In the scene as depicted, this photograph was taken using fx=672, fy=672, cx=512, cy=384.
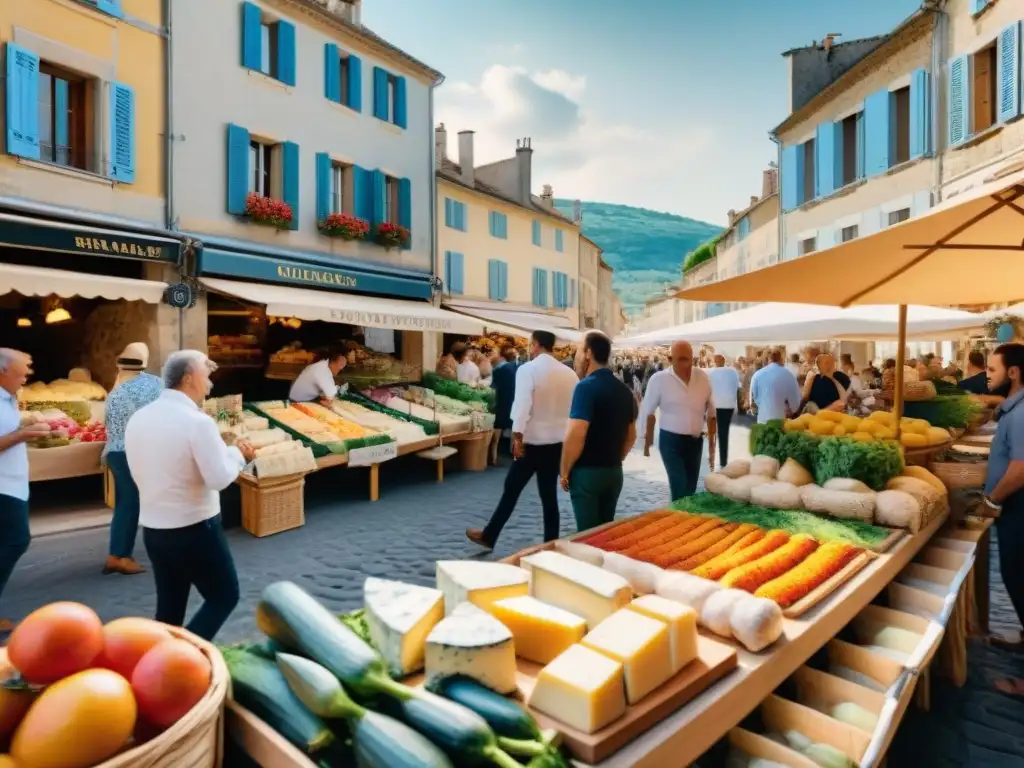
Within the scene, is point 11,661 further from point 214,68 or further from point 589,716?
point 214,68

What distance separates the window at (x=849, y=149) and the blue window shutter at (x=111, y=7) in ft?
54.5

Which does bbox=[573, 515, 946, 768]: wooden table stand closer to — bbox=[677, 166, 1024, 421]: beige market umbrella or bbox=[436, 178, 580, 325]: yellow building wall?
bbox=[677, 166, 1024, 421]: beige market umbrella

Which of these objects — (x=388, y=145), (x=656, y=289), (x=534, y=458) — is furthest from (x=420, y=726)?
(x=656, y=289)

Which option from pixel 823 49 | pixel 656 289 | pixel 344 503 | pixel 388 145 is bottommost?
pixel 344 503

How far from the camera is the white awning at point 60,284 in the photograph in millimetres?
7562

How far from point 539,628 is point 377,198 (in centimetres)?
1430

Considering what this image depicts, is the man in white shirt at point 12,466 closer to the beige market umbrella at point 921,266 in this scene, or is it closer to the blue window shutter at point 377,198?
the beige market umbrella at point 921,266

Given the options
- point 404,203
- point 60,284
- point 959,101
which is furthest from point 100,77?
point 959,101

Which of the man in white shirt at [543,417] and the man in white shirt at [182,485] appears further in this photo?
the man in white shirt at [543,417]

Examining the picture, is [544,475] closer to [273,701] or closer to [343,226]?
[273,701]

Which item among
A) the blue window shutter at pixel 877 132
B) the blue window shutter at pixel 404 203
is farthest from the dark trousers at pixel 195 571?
the blue window shutter at pixel 877 132

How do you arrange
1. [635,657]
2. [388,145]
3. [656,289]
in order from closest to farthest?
[635,657] → [388,145] → [656,289]

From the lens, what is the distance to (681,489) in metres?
6.05

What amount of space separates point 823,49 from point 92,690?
80.0 ft
